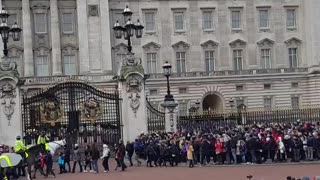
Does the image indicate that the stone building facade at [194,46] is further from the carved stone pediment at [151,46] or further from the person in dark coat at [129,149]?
the person in dark coat at [129,149]

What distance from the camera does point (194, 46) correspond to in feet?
229

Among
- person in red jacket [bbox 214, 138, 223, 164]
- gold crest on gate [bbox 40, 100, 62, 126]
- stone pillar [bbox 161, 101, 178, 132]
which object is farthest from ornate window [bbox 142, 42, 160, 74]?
person in red jacket [bbox 214, 138, 223, 164]

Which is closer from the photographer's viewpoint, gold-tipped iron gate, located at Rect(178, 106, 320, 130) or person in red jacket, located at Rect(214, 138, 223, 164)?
person in red jacket, located at Rect(214, 138, 223, 164)

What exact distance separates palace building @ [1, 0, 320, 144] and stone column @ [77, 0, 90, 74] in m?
0.10

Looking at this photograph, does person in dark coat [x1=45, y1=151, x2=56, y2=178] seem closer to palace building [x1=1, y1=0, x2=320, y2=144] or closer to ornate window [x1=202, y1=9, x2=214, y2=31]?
palace building [x1=1, y1=0, x2=320, y2=144]

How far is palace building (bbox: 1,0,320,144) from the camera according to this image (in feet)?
215

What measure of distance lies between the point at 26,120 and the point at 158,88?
115 ft

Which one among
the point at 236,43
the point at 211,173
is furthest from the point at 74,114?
the point at 236,43

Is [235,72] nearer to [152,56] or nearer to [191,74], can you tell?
[191,74]

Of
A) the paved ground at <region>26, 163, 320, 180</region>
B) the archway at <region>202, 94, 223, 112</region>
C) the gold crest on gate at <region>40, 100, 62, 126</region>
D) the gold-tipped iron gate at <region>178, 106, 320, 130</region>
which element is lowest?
the paved ground at <region>26, 163, 320, 180</region>

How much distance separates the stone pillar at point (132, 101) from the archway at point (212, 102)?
1411 inches

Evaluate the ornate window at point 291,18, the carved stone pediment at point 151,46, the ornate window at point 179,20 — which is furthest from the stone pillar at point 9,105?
the ornate window at point 291,18

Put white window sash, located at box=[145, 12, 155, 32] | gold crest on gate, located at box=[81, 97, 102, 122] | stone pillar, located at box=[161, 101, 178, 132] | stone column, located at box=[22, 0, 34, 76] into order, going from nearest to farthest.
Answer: gold crest on gate, located at box=[81, 97, 102, 122]
stone pillar, located at box=[161, 101, 178, 132]
stone column, located at box=[22, 0, 34, 76]
white window sash, located at box=[145, 12, 155, 32]

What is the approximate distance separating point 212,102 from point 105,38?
13.9 meters
